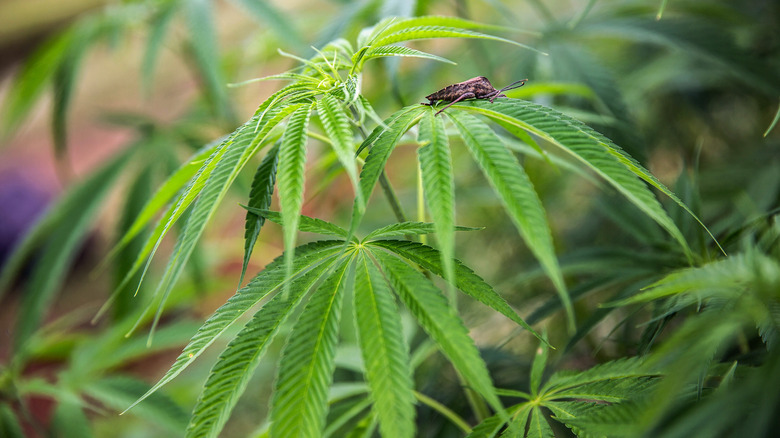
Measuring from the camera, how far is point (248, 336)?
1.21 ft

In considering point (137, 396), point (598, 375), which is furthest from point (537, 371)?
point (137, 396)

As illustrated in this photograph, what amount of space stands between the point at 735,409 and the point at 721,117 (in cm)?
114

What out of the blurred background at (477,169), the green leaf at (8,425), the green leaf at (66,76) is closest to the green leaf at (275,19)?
the blurred background at (477,169)

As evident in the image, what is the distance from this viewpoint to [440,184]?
33 cm

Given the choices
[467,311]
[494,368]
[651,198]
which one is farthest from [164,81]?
[651,198]

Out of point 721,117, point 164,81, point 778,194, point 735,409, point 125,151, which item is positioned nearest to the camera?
point 735,409

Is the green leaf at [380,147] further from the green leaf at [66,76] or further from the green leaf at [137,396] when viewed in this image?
the green leaf at [66,76]

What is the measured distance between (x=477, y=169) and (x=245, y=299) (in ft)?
2.98

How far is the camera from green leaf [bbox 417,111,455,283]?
0.31 m

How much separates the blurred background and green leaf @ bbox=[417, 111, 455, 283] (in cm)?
12

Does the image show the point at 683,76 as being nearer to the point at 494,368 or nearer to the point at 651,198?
the point at 494,368

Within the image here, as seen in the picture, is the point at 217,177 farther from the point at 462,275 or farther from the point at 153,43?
the point at 153,43

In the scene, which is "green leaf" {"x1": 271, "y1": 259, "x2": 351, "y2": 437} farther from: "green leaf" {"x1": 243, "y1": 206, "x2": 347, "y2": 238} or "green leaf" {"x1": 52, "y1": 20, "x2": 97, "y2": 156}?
"green leaf" {"x1": 52, "y1": 20, "x2": 97, "y2": 156}

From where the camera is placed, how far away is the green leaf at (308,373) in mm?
334
